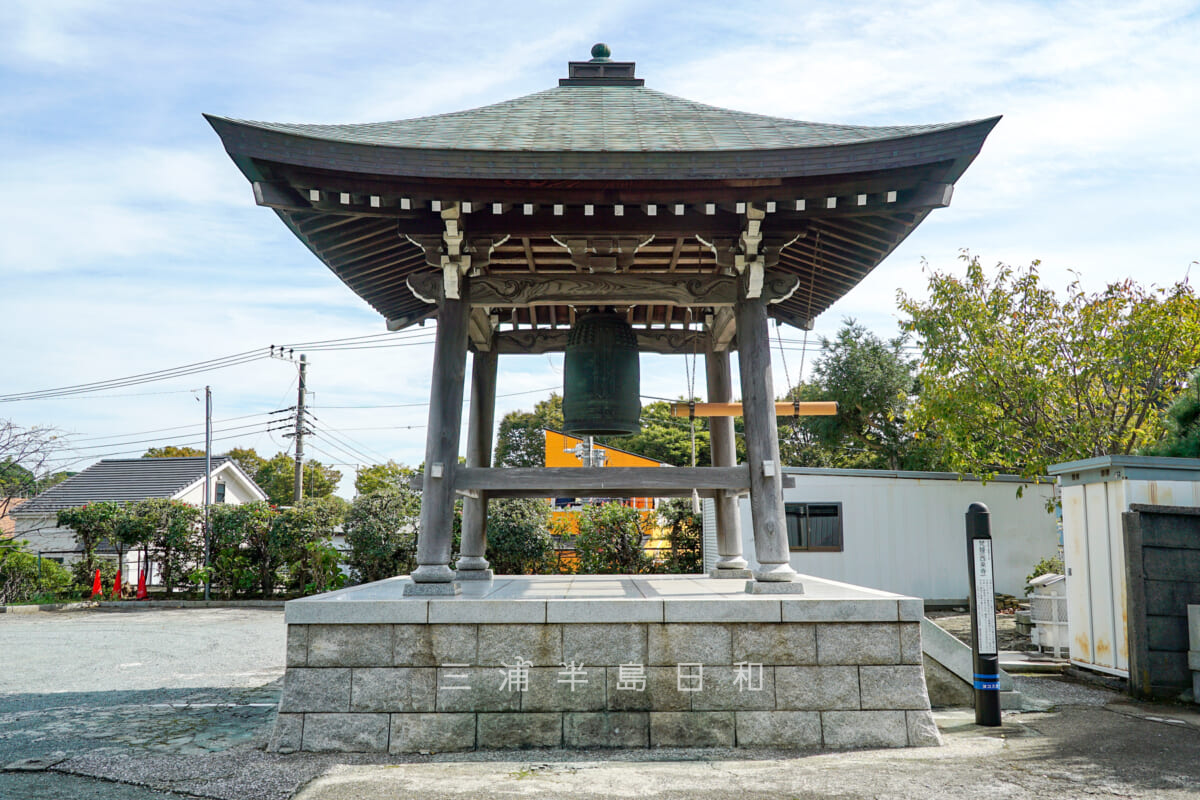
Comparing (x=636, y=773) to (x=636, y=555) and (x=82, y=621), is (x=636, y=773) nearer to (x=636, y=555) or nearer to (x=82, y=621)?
(x=636, y=555)

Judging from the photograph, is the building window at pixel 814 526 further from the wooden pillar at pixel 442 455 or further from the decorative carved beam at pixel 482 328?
the wooden pillar at pixel 442 455

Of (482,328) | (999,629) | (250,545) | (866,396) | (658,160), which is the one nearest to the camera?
(658,160)

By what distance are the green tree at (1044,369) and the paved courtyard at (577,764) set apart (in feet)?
23.6

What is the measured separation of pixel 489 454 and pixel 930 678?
4.54 metres

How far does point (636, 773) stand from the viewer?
4715 millimetres

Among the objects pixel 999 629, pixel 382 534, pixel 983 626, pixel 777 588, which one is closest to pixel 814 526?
pixel 999 629

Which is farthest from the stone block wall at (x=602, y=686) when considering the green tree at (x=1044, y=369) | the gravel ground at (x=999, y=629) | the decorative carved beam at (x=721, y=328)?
the green tree at (x=1044, y=369)

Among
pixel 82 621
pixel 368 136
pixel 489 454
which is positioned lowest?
pixel 82 621

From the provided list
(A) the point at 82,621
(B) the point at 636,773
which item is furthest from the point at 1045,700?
(A) the point at 82,621

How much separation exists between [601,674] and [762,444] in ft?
6.75

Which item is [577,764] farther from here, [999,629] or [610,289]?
[999,629]

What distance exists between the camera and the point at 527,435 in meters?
46.5

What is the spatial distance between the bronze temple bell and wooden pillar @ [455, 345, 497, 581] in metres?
1.51

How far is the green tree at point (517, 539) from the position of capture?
17609 millimetres
